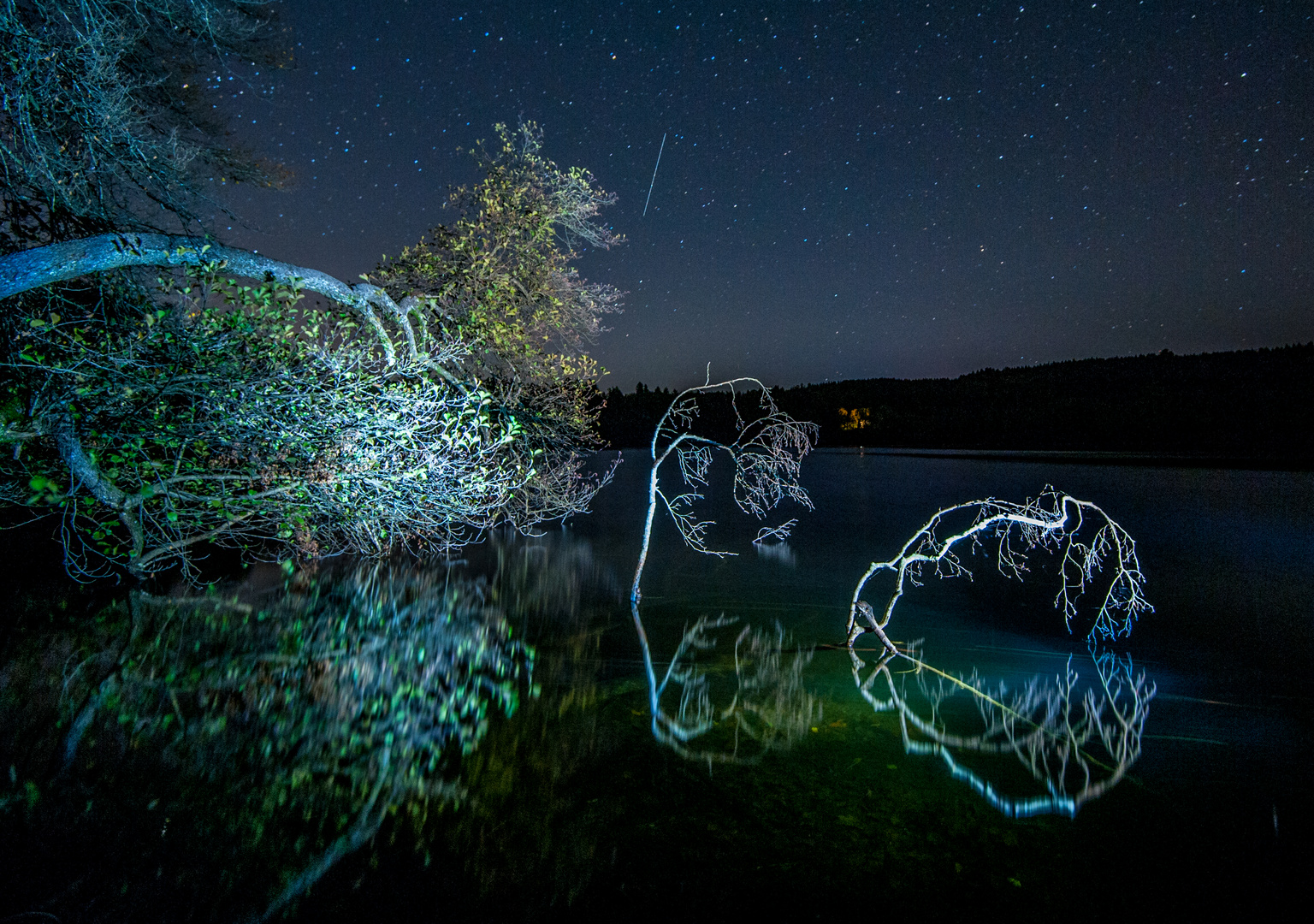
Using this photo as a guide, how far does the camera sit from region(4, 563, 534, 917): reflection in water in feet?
15.8

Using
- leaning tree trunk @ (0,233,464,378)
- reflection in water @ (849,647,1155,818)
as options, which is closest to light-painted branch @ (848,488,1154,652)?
reflection in water @ (849,647,1155,818)

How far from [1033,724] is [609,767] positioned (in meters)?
5.83

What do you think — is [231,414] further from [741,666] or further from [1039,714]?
[1039,714]

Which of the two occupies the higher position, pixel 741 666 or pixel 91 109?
pixel 91 109

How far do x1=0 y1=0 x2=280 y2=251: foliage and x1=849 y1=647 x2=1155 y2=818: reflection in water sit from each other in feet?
38.2

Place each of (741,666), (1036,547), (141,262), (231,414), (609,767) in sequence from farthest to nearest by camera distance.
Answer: (1036,547), (741,666), (231,414), (141,262), (609,767)

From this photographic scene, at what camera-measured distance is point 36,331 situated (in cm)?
757

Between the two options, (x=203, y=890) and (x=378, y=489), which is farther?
(x=378, y=489)

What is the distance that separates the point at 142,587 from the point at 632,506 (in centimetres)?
2965

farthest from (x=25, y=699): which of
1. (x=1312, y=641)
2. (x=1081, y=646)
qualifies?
(x=1312, y=641)

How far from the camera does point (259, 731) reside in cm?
698

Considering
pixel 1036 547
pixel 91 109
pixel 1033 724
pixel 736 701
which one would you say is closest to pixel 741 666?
pixel 736 701

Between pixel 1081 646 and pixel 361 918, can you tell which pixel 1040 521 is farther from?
pixel 361 918

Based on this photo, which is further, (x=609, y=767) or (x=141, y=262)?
(x=141, y=262)
